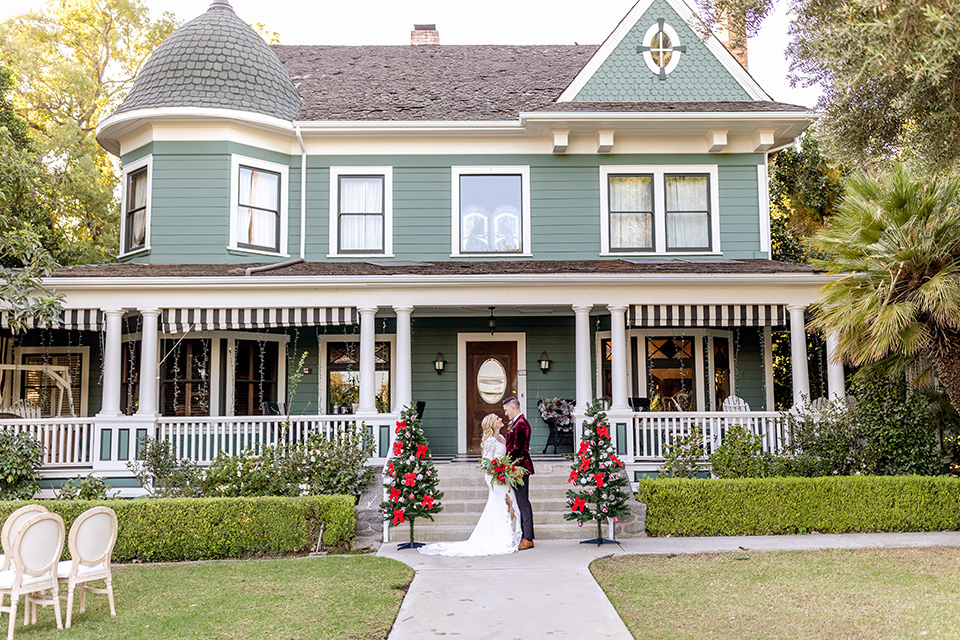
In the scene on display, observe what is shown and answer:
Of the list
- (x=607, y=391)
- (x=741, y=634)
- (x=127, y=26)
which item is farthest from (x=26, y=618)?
(x=127, y=26)

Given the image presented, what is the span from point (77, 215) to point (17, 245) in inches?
477

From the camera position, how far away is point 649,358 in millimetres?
15516

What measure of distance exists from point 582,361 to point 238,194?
23.0 feet

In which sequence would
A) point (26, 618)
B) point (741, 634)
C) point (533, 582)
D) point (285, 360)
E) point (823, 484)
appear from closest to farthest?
1. point (741, 634)
2. point (26, 618)
3. point (533, 582)
4. point (823, 484)
5. point (285, 360)

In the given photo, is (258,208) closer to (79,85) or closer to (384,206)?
(384,206)

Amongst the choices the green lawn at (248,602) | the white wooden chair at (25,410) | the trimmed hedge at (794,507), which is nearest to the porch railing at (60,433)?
the white wooden chair at (25,410)

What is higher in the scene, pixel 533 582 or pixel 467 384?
pixel 467 384

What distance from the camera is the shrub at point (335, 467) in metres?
11.4

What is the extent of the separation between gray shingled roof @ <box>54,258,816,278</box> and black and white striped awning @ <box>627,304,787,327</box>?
0.60 meters

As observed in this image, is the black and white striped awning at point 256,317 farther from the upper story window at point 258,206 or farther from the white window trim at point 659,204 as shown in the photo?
the white window trim at point 659,204

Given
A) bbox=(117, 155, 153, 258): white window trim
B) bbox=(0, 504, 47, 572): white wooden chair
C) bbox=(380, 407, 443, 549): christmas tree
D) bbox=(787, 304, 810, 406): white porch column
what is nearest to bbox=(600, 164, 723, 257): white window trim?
bbox=(787, 304, 810, 406): white porch column

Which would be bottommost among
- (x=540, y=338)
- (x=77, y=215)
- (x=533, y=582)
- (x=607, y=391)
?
(x=533, y=582)

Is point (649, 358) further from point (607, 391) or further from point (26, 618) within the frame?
point (26, 618)

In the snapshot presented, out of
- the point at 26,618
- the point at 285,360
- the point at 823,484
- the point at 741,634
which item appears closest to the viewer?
the point at 741,634
